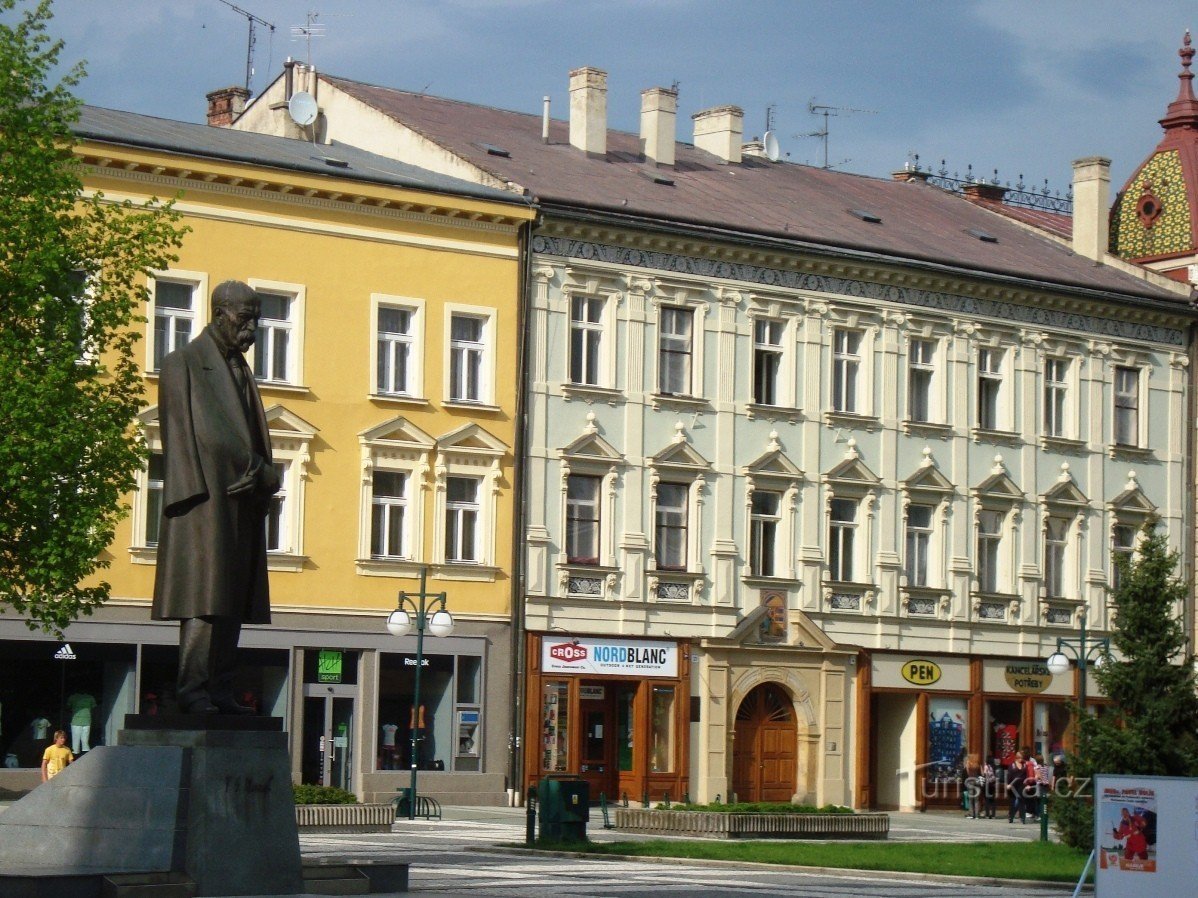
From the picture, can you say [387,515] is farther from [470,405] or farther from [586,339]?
[586,339]

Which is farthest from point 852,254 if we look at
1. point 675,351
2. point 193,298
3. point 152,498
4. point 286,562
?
point 152,498

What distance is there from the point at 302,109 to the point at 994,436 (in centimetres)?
1708

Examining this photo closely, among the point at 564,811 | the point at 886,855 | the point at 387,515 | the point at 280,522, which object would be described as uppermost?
the point at 387,515

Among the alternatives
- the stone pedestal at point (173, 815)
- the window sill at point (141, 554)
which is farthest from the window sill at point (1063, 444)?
the stone pedestal at point (173, 815)

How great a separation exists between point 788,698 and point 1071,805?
58.2 ft

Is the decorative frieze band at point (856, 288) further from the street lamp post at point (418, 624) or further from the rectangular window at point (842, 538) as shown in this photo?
the street lamp post at point (418, 624)

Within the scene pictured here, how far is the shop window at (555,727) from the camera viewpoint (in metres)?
45.3

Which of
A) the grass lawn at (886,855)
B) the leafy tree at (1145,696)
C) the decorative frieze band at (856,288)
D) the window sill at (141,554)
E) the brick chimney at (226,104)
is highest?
the brick chimney at (226,104)

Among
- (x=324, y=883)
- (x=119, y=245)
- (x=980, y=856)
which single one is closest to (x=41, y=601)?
(x=119, y=245)

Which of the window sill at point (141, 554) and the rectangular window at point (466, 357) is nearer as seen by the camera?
the window sill at point (141, 554)

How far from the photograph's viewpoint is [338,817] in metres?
31.3

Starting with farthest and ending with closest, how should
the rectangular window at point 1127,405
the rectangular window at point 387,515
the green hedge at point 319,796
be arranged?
the rectangular window at point 1127,405 → the rectangular window at point 387,515 → the green hedge at point 319,796

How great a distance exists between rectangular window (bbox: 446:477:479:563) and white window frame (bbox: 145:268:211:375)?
5868 millimetres

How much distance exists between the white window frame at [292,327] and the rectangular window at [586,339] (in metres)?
5.92
